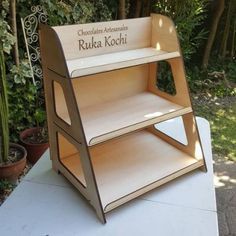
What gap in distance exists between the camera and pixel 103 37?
1.56 m

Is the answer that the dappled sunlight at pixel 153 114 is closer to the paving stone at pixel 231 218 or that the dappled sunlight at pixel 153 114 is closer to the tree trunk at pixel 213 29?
the paving stone at pixel 231 218

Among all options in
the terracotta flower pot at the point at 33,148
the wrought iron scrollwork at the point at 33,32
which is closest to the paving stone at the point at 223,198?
the terracotta flower pot at the point at 33,148

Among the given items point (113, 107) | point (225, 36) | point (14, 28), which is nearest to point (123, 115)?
point (113, 107)

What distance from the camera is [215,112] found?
3.69m

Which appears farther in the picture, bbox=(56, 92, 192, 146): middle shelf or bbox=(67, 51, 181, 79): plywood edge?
bbox=(56, 92, 192, 146): middle shelf

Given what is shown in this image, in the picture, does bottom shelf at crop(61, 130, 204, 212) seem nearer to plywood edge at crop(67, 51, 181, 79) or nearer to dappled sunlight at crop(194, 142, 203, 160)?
dappled sunlight at crop(194, 142, 203, 160)

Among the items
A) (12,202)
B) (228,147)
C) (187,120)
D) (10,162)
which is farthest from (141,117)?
(228,147)

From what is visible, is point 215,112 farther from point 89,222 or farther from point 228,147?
point 89,222

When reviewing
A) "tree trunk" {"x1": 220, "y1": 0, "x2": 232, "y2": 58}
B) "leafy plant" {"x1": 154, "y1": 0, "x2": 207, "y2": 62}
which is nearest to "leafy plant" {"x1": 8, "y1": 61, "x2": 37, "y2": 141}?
"leafy plant" {"x1": 154, "y1": 0, "x2": 207, "y2": 62}

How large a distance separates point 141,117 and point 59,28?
53 centimetres

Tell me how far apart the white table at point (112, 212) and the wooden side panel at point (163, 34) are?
651 millimetres

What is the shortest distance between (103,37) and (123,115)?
0.37 m

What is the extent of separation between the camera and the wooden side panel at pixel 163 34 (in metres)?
1.59

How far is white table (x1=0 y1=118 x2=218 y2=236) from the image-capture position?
1.36 m
